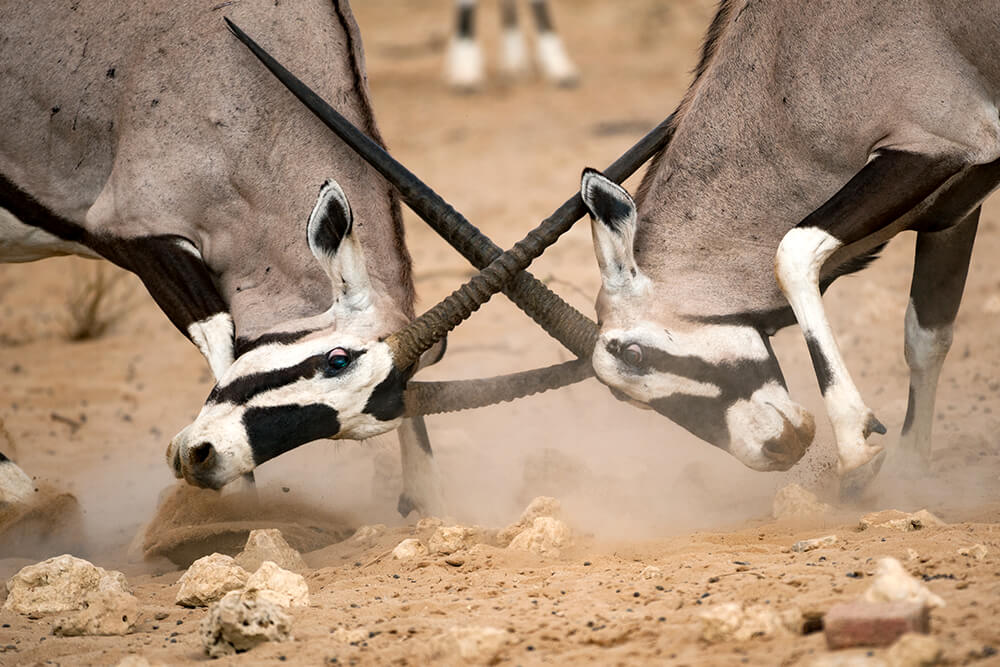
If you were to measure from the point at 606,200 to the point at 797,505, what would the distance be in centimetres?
132

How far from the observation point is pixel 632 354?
4578 mm

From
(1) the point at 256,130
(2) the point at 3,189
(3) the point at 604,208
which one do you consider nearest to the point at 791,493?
(3) the point at 604,208

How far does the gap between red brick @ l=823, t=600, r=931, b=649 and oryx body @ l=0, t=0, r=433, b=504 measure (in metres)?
2.23

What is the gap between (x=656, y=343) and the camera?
4598 mm

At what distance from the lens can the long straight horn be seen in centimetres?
473

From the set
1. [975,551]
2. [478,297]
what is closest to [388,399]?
[478,297]

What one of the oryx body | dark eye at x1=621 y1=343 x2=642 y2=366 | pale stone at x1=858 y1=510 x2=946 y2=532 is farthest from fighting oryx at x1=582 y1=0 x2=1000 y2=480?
the oryx body

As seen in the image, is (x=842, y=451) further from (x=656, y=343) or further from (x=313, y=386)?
(x=313, y=386)

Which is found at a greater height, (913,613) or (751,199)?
(751,199)

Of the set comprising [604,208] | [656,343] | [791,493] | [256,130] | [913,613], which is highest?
[256,130]

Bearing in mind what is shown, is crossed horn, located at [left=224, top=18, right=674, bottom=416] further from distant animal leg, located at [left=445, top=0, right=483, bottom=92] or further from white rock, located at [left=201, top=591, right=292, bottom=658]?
distant animal leg, located at [left=445, top=0, right=483, bottom=92]

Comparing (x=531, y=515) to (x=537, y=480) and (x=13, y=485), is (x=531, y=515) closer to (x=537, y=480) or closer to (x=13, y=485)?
(x=537, y=480)

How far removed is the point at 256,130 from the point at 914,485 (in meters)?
3.02

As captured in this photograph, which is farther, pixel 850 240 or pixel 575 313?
pixel 575 313
